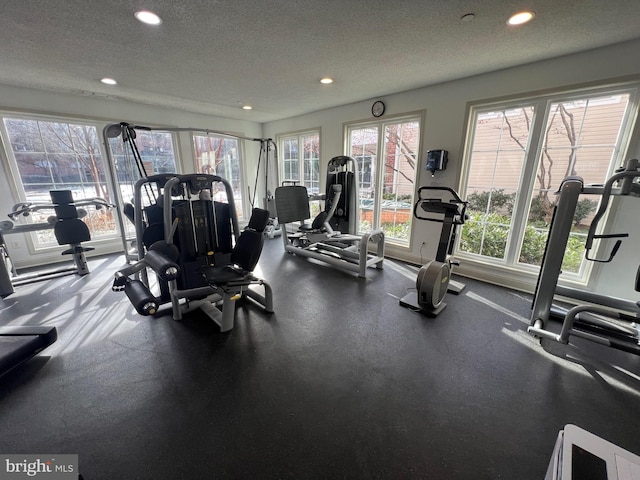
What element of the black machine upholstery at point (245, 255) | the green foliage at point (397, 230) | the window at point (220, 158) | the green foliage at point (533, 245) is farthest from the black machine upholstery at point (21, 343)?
the green foliage at point (533, 245)

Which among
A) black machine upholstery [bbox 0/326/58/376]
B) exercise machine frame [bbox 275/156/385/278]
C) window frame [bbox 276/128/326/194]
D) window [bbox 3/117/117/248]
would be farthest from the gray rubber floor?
window frame [bbox 276/128/326/194]

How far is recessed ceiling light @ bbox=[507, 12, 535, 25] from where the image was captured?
1.84 m

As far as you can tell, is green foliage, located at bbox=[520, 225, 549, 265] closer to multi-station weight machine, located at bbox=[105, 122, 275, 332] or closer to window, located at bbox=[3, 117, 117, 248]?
multi-station weight machine, located at bbox=[105, 122, 275, 332]

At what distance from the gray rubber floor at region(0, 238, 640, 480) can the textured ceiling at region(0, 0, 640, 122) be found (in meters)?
2.50

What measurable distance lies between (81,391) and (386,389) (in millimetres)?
2069

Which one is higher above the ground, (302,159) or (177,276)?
(302,159)

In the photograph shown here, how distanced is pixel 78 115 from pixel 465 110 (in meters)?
5.58

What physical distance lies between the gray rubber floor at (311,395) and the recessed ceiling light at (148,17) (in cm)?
251

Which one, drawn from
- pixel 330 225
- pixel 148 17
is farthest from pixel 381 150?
pixel 148 17

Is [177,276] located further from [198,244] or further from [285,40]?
[285,40]

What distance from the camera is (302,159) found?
5.73 metres

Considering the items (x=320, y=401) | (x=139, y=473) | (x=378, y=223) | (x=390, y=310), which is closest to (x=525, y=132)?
(x=378, y=223)

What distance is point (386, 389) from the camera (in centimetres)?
177

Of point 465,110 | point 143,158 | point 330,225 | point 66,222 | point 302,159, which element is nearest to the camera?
point 465,110
